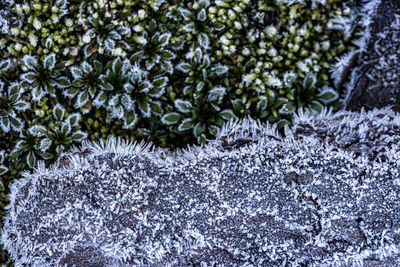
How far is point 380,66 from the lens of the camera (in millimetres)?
3656

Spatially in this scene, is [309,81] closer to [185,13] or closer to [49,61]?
[185,13]

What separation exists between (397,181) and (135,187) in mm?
2411

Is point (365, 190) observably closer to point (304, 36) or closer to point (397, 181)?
Result: point (397, 181)

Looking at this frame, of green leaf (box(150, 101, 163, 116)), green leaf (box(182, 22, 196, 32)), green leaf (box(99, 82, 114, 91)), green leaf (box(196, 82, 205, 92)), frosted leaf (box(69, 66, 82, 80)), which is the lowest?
green leaf (box(150, 101, 163, 116))

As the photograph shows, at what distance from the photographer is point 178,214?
2971mm

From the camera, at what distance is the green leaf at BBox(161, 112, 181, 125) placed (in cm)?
352

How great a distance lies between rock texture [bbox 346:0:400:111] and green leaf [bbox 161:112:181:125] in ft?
6.47

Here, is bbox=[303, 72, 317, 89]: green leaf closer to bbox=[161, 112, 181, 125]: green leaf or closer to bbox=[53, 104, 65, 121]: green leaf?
bbox=[161, 112, 181, 125]: green leaf

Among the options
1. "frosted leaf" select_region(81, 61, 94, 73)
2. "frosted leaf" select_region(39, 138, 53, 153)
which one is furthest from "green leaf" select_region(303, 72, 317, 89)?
"frosted leaf" select_region(39, 138, 53, 153)

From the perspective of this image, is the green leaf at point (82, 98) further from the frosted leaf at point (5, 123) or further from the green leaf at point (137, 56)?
the frosted leaf at point (5, 123)

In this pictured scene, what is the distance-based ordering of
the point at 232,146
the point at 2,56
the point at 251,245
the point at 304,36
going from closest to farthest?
1. the point at 251,245
2. the point at 232,146
3. the point at 2,56
4. the point at 304,36

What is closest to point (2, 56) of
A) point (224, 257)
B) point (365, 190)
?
point (224, 257)

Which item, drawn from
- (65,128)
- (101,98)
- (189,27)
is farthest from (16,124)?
(189,27)

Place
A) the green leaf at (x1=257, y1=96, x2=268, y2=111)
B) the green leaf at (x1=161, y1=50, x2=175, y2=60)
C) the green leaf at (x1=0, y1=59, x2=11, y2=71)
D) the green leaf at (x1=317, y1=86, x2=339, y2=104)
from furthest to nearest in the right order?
the green leaf at (x1=317, y1=86, x2=339, y2=104) → the green leaf at (x1=257, y1=96, x2=268, y2=111) → the green leaf at (x1=161, y1=50, x2=175, y2=60) → the green leaf at (x1=0, y1=59, x2=11, y2=71)
